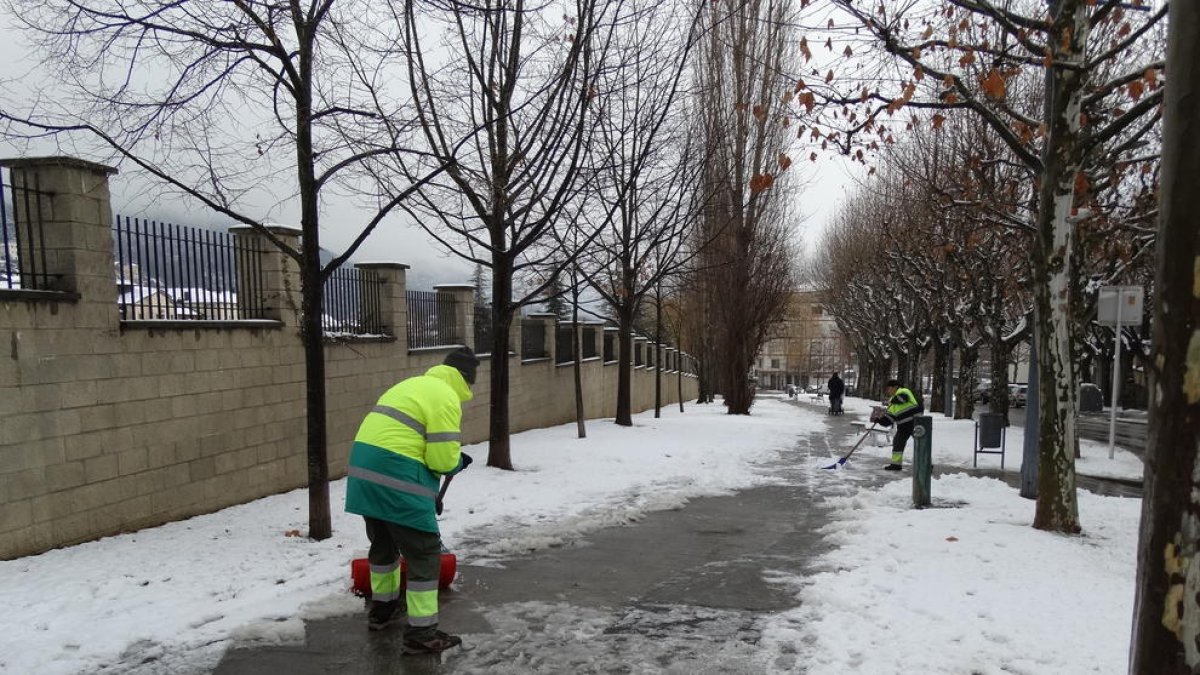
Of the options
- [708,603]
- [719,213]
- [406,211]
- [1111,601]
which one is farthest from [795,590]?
[719,213]

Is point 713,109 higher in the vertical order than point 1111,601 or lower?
higher

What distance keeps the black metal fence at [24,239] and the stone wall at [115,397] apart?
44 millimetres

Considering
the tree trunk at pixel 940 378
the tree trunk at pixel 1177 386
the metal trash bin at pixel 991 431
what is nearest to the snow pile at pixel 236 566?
the metal trash bin at pixel 991 431

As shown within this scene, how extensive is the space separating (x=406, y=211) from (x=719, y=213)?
1310 centimetres

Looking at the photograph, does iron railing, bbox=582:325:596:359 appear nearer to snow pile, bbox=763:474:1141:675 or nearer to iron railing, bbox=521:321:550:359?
iron railing, bbox=521:321:550:359

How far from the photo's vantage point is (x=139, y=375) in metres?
6.67

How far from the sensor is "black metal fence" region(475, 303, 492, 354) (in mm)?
14598

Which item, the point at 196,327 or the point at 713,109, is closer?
the point at 196,327

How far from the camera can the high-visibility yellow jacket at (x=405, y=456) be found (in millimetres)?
4293

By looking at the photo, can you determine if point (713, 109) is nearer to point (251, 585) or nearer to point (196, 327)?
point (196, 327)

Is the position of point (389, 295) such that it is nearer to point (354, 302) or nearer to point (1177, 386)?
point (354, 302)

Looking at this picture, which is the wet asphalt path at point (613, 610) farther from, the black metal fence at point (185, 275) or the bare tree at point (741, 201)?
the bare tree at point (741, 201)

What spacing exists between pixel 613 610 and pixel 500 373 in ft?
20.4

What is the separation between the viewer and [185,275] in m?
7.60
